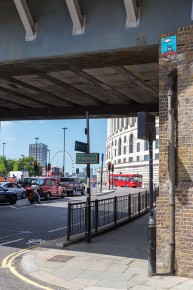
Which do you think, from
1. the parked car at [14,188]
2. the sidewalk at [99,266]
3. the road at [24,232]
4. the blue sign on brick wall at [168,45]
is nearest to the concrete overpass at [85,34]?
the blue sign on brick wall at [168,45]

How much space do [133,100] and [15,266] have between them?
412 inches

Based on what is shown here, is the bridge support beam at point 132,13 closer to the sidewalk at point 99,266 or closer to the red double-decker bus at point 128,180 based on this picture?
the sidewalk at point 99,266

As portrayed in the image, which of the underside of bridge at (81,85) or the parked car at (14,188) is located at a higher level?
the underside of bridge at (81,85)

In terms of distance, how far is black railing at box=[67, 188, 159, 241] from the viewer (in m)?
13.1

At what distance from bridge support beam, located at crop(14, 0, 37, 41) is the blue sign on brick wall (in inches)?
139

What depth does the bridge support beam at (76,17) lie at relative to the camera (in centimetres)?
932

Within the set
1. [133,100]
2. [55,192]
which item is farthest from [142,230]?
[55,192]

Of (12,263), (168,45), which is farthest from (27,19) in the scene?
(12,263)

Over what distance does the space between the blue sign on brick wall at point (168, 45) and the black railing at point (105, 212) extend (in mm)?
5911

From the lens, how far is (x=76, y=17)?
9555 mm

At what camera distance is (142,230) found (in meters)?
15.3

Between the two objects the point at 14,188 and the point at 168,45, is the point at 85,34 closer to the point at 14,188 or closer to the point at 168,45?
the point at 168,45

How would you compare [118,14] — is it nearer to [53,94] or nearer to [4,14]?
[4,14]

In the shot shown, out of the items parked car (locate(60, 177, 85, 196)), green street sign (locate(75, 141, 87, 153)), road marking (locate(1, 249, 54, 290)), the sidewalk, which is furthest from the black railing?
parked car (locate(60, 177, 85, 196))
